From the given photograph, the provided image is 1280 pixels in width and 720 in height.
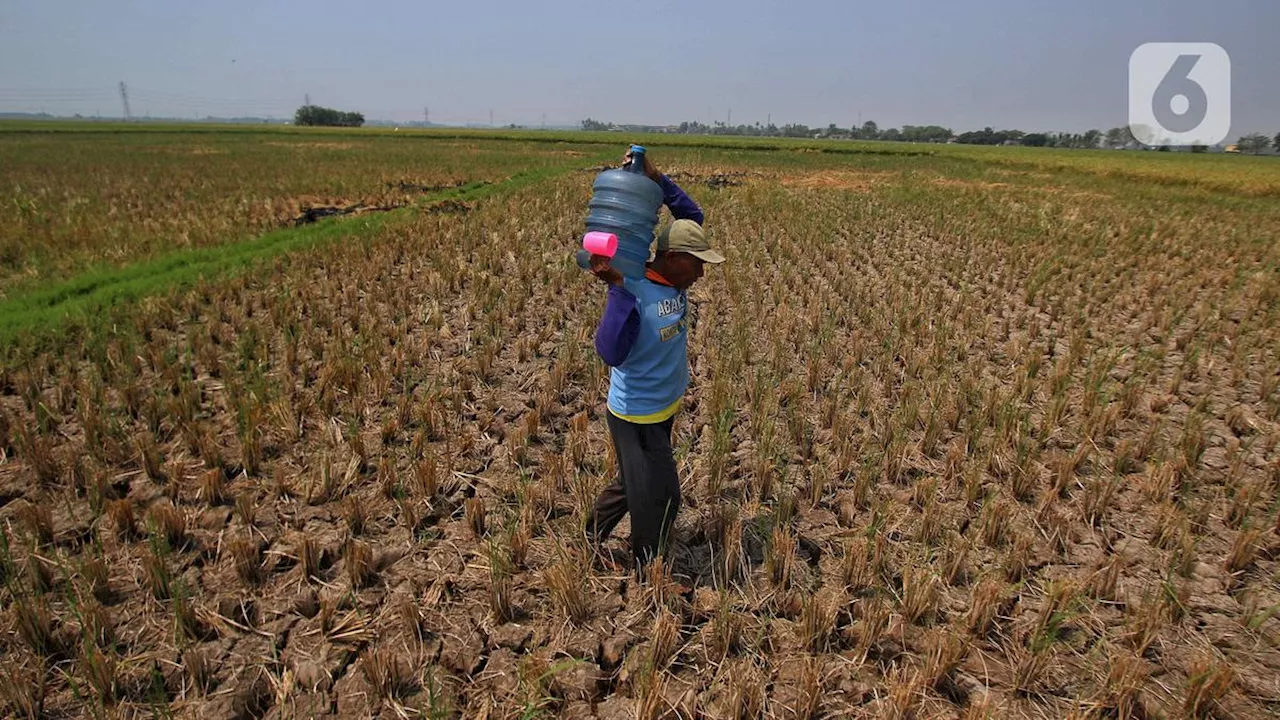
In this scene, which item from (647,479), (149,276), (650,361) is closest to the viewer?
(650,361)

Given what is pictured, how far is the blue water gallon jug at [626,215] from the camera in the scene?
86.3 inches

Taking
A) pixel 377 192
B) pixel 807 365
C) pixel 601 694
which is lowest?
pixel 601 694

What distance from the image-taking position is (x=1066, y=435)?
166 inches

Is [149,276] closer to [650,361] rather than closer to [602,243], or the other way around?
[650,361]

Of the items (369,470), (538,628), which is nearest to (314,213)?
(369,470)

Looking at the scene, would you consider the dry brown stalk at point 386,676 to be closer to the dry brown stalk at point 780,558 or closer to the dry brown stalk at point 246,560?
the dry brown stalk at point 246,560

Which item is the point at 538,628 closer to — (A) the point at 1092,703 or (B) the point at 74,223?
(A) the point at 1092,703

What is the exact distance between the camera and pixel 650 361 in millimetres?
2494

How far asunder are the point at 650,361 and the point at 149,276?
8148mm

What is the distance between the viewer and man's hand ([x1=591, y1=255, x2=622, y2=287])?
2.13 meters

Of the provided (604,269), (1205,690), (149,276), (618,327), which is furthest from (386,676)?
(149,276)

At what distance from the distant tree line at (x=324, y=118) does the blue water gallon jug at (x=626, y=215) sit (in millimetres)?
107826

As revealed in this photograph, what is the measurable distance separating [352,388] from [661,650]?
11.0 ft

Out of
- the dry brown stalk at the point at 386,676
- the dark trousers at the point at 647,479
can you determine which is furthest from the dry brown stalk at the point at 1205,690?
the dry brown stalk at the point at 386,676
